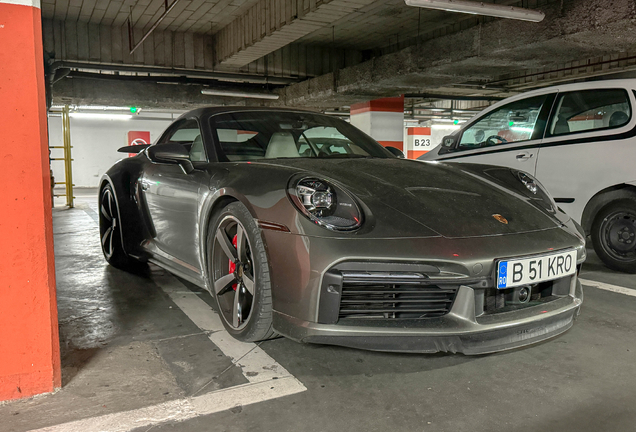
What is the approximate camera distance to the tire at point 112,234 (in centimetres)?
399

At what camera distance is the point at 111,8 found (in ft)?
32.0

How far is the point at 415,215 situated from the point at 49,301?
142 cm

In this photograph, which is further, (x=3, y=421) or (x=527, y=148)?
(x=527, y=148)

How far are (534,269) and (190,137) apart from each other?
2236mm

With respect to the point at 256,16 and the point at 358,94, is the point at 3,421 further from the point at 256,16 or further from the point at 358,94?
the point at 358,94

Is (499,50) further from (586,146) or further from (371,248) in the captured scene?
(371,248)

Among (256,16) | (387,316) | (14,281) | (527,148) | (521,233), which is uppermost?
(256,16)

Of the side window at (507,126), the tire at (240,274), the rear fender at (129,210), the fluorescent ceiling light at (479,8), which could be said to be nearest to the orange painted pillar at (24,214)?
the tire at (240,274)

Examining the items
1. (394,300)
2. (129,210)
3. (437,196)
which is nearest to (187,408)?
(394,300)

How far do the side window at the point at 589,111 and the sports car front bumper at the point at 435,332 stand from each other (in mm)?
2862

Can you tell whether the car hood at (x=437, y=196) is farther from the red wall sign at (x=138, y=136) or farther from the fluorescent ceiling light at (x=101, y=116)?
the red wall sign at (x=138, y=136)

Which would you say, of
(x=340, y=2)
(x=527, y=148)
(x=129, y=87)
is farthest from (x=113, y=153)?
(x=527, y=148)

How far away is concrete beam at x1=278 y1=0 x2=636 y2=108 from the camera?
651 cm

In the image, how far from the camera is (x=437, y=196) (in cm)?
228
